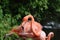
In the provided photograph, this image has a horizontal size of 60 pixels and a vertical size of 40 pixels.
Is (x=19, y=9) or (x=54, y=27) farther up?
(x=19, y=9)

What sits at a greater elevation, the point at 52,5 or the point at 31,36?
the point at 52,5

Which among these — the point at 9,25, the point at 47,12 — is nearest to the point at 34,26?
the point at 9,25

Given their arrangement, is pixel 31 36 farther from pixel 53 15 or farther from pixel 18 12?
pixel 53 15

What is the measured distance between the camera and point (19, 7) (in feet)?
12.3

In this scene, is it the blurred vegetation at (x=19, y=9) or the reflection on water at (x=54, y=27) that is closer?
the blurred vegetation at (x=19, y=9)

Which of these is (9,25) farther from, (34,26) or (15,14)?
(34,26)

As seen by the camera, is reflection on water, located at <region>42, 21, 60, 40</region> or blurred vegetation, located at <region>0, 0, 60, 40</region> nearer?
blurred vegetation, located at <region>0, 0, 60, 40</region>

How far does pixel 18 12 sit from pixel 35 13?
0.26 meters

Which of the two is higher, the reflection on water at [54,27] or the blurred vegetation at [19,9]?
the blurred vegetation at [19,9]

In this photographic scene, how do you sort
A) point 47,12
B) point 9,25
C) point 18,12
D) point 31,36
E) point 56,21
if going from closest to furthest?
point 31,36
point 9,25
point 18,12
point 47,12
point 56,21

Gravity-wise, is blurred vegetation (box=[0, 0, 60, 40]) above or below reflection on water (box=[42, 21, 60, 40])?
above

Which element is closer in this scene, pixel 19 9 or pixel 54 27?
pixel 19 9

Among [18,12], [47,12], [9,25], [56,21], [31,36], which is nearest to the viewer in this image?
[31,36]

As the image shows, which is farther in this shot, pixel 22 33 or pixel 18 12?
pixel 18 12
